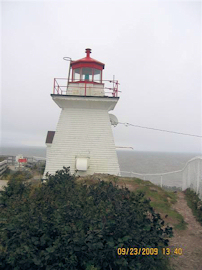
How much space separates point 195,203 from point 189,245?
319 centimetres

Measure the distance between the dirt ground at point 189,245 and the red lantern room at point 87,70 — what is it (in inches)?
321

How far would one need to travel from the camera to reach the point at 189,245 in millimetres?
6035

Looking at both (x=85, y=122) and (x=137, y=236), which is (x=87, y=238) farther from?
(x=85, y=122)

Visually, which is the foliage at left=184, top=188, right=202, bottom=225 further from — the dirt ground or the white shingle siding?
the white shingle siding

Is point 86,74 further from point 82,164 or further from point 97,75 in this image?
point 82,164

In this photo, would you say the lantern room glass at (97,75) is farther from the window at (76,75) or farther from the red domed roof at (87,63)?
the window at (76,75)

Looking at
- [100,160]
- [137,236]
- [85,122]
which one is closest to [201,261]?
[137,236]

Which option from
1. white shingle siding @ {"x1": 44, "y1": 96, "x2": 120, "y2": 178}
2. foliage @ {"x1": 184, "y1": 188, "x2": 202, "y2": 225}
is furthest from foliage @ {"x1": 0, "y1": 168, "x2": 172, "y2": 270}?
white shingle siding @ {"x1": 44, "y1": 96, "x2": 120, "y2": 178}

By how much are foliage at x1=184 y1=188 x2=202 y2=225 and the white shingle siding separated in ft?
12.8

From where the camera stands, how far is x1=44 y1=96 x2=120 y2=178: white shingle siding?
12.6 meters

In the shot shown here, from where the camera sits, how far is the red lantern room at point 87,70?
13.1 m

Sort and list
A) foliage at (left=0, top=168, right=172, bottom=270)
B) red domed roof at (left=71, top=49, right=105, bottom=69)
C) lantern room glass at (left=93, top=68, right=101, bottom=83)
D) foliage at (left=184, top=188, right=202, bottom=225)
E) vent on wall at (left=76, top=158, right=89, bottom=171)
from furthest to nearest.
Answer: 1. lantern room glass at (left=93, top=68, right=101, bottom=83)
2. red domed roof at (left=71, top=49, right=105, bottom=69)
3. vent on wall at (left=76, top=158, right=89, bottom=171)
4. foliage at (left=184, top=188, right=202, bottom=225)
5. foliage at (left=0, top=168, right=172, bottom=270)

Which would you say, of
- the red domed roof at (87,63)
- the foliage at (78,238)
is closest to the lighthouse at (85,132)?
the red domed roof at (87,63)

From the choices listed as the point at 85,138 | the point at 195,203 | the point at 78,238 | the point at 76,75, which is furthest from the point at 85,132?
the point at 78,238
